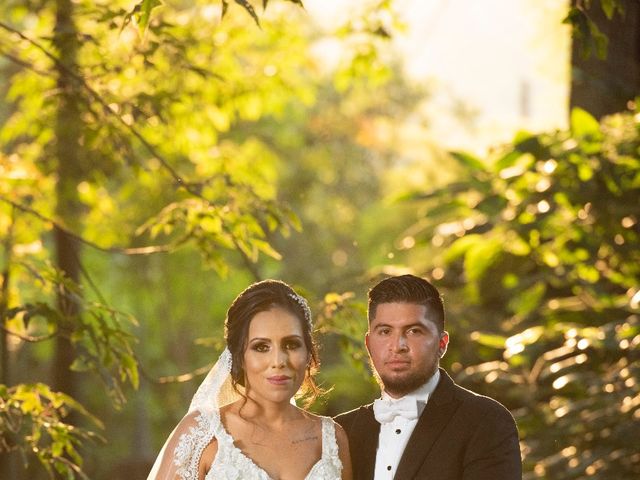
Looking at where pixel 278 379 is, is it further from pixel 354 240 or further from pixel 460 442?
pixel 354 240

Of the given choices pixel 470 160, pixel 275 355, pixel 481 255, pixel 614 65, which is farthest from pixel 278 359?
pixel 614 65

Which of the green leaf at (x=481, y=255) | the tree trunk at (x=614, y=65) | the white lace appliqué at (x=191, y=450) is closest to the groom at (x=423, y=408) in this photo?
the white lace appliqué at (x=191, y=450)

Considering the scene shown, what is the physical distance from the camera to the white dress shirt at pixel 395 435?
4020mm

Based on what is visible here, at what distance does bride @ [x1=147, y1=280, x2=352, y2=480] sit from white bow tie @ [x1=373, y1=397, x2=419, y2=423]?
1.07ft

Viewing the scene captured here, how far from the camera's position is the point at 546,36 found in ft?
44.8

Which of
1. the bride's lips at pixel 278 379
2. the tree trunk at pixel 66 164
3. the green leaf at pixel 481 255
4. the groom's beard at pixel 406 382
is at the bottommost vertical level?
the groom's beard at pixel 406 382

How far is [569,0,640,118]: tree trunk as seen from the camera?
801cm

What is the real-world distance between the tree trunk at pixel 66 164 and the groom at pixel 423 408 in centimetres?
274

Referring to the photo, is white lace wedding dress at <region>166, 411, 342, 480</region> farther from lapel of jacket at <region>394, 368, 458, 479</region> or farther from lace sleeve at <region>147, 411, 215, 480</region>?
lapel of jacket at <region>394, 368, 458, 479</region>

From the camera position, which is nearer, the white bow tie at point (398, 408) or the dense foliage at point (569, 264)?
the white bow tie at point (398, 408)

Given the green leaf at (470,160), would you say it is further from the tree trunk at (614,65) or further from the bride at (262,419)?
the bride at (262,419)

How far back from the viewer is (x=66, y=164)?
31.2 ft

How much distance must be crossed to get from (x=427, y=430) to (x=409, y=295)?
452 millimetres

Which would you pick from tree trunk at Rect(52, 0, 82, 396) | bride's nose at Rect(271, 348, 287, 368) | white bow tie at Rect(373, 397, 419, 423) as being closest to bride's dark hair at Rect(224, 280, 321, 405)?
bride's nose at Rect(271, 348, 287, 368)
